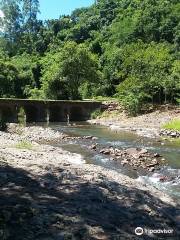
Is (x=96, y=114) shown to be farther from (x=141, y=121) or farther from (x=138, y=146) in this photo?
(x=138, y=146)

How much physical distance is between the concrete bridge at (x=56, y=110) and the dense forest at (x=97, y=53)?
4.86 m

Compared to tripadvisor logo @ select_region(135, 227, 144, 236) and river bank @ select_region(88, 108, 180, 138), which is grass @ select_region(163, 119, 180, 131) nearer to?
river bank @ select_region(88, 108, 180, 138)

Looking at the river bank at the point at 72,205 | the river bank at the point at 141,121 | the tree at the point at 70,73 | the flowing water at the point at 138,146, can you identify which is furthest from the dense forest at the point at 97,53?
the river bank at the point at 72,205

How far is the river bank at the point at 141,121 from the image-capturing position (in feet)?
149

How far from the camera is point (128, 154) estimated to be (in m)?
28.2

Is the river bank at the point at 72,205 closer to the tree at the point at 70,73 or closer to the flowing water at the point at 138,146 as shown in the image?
the flowing water at the point at 138,146

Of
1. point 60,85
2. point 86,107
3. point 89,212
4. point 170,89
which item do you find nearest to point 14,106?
point 86,107

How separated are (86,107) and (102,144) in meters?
28.8

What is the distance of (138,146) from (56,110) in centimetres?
3261

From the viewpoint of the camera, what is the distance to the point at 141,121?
5306 cm

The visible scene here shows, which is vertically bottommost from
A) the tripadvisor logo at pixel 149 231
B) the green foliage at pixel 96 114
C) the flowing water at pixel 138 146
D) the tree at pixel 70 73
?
the flowing water at pixel 138 146

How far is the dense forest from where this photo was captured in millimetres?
63812

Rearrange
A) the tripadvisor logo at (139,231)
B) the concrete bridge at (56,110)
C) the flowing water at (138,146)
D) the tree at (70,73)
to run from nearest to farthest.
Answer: the tripadvisor logo at (139,231)
the flowing water at (138,146)
the concrete bridge at (56,110)
the tree at (70,73)

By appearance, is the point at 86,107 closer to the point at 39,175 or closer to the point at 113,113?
the point at 113,113
